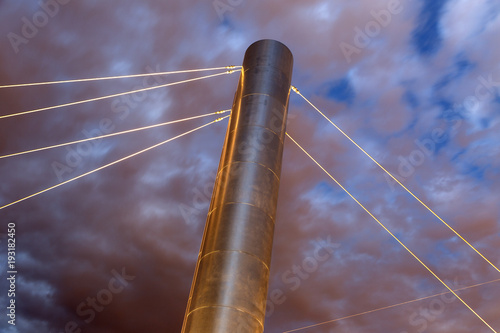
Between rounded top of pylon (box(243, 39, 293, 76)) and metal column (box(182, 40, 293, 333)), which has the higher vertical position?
rounded top of pylon (box(243, 39, 293, 76))

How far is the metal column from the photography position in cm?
1293

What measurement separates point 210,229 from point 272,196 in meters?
2.32

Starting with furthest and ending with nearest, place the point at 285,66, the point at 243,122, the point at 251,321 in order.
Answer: the point at 285,66 → the point at 243,122 → the point at 251,321

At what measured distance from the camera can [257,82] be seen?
58.0ft

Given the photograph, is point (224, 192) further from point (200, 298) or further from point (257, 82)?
point (257, 82)

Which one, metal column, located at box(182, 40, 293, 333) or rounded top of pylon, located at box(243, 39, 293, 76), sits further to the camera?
rounded top of pylon, located at box(243, 39, 293, 76)

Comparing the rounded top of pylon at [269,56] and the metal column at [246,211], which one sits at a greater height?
→ the rounded top of pylon at [269,56]

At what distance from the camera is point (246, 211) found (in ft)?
47.3

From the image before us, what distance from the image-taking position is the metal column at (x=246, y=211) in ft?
42.4

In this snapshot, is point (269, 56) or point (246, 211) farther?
point (269, 56)

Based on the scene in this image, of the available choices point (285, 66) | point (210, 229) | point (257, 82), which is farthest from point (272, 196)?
point (285, 66)

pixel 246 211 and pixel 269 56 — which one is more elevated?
pixel 269 56

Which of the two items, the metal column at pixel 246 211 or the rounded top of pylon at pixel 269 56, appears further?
the rounded top of pylon at pixel 269 56


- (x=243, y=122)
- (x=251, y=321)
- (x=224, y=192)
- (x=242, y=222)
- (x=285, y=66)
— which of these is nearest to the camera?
(x=251, y=321)
